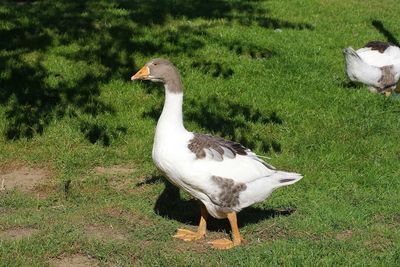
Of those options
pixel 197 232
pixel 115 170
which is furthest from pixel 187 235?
pixel 115 170

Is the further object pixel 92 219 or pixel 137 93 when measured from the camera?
pixel 137 93

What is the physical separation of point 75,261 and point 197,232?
1.21 m

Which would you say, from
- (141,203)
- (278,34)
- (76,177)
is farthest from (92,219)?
(278,34)

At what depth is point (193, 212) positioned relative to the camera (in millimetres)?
7254

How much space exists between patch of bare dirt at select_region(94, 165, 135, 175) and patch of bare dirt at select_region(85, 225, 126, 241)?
1685mm

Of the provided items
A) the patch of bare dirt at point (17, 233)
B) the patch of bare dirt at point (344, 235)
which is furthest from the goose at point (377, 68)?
the patch of bare dirt at point (17, 233)

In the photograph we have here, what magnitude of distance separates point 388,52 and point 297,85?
5.24 ft

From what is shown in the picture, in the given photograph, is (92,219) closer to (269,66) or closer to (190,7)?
(269,66)

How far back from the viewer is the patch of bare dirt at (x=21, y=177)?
7.92 meters

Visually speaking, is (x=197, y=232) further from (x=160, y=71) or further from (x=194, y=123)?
(x=194, y=123)

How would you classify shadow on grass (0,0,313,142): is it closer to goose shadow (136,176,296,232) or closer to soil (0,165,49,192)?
soil (0,165,49,192)

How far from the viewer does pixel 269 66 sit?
1184cm

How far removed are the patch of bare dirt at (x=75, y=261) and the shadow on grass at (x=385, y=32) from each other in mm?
9776

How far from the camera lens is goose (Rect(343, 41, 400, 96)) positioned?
11109mm
